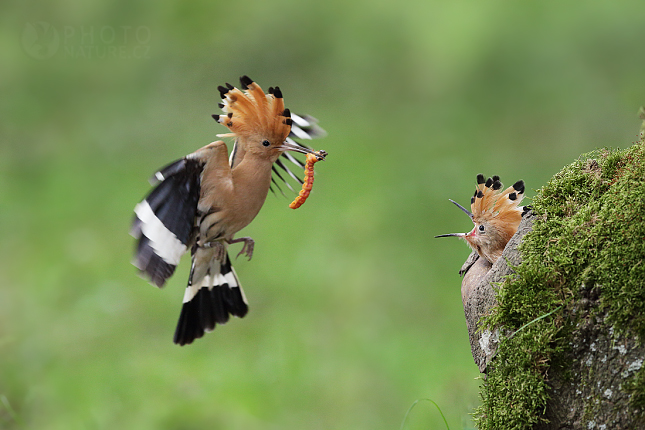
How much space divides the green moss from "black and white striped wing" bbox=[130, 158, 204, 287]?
1019mm

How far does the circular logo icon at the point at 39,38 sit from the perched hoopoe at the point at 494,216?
256 inches

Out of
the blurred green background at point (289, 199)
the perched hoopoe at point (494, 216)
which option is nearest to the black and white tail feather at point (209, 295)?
the perched hoopoe at point (494, 216)

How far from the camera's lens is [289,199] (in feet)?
20.9

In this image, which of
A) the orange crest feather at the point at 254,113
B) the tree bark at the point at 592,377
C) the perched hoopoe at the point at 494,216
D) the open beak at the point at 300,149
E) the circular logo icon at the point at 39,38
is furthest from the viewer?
the circular logo icon at the point at 39,38

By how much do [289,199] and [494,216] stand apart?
416 cm

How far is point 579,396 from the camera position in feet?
6.02

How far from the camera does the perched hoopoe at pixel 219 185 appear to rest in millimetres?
2031

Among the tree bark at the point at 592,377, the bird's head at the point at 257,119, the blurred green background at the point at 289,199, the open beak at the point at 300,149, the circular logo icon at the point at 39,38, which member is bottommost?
the tree bark at the point at 592,377

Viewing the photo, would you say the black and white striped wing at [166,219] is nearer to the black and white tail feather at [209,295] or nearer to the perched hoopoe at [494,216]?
the black and white tail feather at [209,295]

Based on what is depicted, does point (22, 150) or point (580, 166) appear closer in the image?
point (580, 166)

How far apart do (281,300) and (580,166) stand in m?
3.79

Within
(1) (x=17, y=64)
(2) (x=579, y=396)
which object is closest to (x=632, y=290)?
(2) (x=579, y=396)

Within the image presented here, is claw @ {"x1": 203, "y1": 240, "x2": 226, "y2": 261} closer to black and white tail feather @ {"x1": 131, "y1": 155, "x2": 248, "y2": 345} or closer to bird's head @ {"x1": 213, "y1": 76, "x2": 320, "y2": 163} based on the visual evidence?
black and white tail feather @ {"x1": 131, "y1": 155, "x2": 248, "y2": 345}

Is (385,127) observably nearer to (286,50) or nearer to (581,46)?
(286,50)
